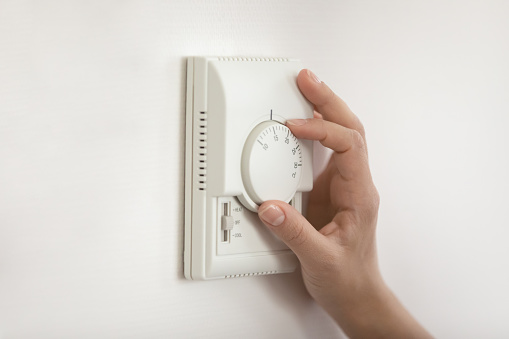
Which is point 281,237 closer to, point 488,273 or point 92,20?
point 92,20

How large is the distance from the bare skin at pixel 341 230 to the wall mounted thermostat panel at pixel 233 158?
0.02 m

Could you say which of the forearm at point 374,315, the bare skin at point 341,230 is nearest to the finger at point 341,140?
the bare skin at point 341,230

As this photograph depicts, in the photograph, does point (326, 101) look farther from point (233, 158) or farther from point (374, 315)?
point (374, 315)

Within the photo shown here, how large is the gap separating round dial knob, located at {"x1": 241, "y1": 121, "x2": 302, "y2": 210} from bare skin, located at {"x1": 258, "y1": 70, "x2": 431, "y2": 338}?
0.01 m

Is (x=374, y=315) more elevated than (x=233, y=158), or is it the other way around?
(x=233, y=158)

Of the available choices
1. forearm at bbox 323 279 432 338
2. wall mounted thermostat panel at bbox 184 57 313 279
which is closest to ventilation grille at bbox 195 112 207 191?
wall mounted thermostat panel at bbox 184 57 313 279

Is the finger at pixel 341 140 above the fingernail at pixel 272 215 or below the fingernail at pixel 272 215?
above

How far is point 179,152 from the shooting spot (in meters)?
0.68

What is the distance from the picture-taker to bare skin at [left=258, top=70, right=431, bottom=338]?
684mm

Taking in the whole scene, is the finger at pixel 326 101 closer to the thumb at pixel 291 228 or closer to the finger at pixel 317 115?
the finger at pixel 317 115

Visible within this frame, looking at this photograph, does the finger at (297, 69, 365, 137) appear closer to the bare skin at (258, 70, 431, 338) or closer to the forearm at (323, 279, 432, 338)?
the bare skin at (258, 70, 431, 338)

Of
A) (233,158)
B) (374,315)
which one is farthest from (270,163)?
(374,315)

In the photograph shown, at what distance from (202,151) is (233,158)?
0.03 metres

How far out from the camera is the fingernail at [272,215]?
0.66 meters
